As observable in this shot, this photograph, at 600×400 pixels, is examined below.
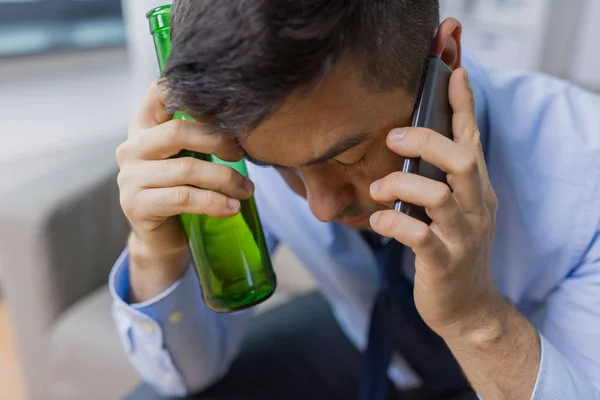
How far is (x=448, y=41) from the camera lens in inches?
24.2

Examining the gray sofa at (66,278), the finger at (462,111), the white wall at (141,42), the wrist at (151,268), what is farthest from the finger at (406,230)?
the white wall at (141,42)

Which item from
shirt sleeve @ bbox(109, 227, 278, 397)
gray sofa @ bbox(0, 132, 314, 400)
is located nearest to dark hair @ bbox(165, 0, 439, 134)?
shirt sleeve @ bbox(109, 227, 278, 397)

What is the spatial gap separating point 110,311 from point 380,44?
2.65 ft

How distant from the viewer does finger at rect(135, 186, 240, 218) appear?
59cm

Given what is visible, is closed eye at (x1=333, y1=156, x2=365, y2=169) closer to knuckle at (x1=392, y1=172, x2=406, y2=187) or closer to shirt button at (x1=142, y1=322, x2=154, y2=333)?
knuckle at (x1=392, y1=172, x2=406, y2=187)

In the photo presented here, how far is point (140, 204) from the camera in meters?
0.63

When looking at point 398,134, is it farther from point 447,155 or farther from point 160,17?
point 160,17

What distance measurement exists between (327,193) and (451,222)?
144mm

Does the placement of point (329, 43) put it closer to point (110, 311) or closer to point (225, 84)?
point (225, 84)

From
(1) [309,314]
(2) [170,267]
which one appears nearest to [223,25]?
(2) [170,267]

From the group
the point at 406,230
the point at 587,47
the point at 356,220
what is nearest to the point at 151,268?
the point at 356,220

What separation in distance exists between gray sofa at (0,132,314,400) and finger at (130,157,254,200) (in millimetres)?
494

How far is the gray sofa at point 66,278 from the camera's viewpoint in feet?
3.38

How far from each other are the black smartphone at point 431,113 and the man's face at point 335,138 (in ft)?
0.06
